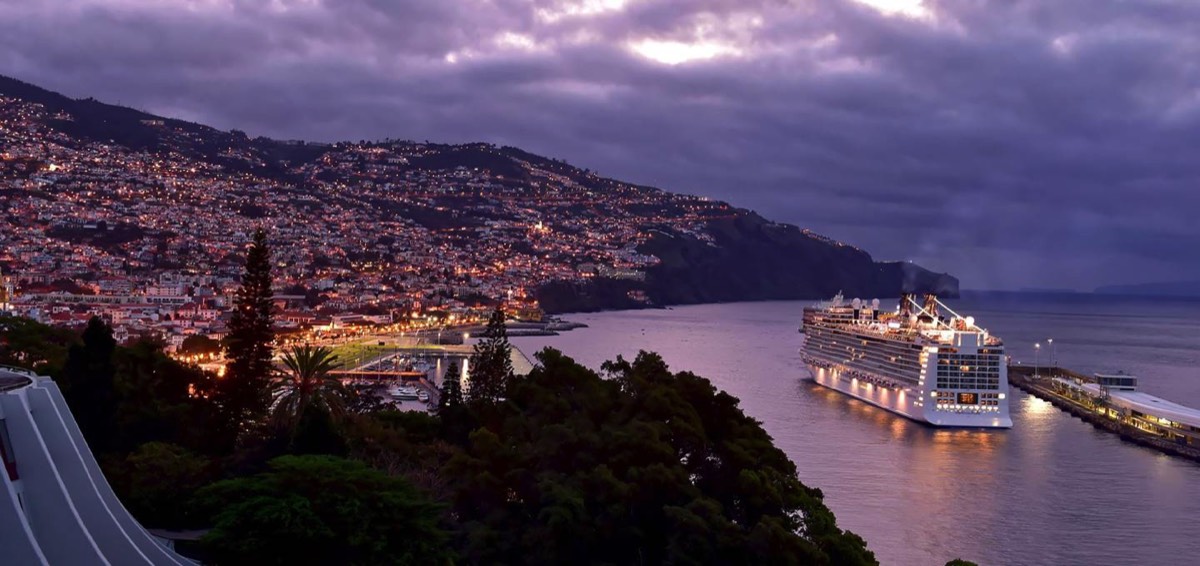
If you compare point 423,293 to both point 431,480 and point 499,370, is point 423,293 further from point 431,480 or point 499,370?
point 431,480

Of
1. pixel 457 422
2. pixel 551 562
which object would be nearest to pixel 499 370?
pixel 457 422

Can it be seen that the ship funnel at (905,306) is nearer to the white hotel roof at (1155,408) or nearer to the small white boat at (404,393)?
the white hotel roof at (1155,408)

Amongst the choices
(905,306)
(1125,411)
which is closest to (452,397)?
(1125,411)

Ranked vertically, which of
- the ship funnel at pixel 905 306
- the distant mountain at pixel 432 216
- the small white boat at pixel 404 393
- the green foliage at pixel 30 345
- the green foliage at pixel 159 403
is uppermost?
the distant mountain at pixel 432 216

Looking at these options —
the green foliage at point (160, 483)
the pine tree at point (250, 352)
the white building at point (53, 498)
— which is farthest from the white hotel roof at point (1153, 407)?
the white building at point (53, 498)

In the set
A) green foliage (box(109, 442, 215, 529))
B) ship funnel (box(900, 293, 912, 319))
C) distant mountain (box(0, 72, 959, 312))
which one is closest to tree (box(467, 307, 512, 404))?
green foliage (box(109, 442, 215, 529))

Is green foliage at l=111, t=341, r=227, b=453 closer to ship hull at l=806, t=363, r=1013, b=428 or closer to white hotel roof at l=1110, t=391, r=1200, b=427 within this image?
ship hull at l=806, t=363, r=1013, b=428
